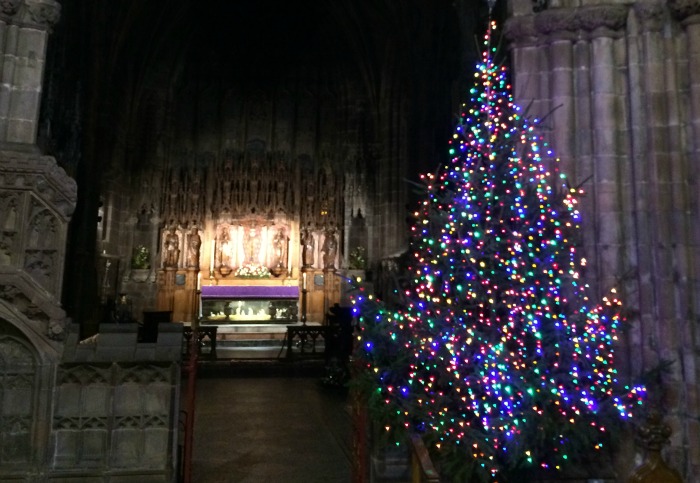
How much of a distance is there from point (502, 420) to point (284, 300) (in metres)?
15.8

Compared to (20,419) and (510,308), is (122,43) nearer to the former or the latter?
(20,419)

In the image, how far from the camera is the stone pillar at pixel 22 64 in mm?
6102

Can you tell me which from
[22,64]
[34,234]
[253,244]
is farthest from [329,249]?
[34,234]

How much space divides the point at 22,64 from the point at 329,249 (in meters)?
15.6

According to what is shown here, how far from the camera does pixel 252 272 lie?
20.8 meters

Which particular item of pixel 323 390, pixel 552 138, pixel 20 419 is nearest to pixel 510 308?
pixel 552 138

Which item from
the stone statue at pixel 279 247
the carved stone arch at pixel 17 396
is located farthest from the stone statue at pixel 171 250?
the carved stone arch at pixel 17 396

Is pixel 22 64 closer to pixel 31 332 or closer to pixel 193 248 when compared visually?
pixel 31 332

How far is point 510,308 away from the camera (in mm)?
5215

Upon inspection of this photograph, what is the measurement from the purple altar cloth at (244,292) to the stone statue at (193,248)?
1.24 meters

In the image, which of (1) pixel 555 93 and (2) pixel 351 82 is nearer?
(1) pixel 555 93

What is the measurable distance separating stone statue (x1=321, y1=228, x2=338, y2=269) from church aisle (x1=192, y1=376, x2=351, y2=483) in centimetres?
1009

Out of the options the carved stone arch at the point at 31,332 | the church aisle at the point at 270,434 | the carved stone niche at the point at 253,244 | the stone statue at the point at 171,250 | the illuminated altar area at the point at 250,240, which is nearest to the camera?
the carved stone arch at the point at 31,332

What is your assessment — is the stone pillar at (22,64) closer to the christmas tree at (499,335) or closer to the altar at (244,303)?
the christmas tree at (499,335)
